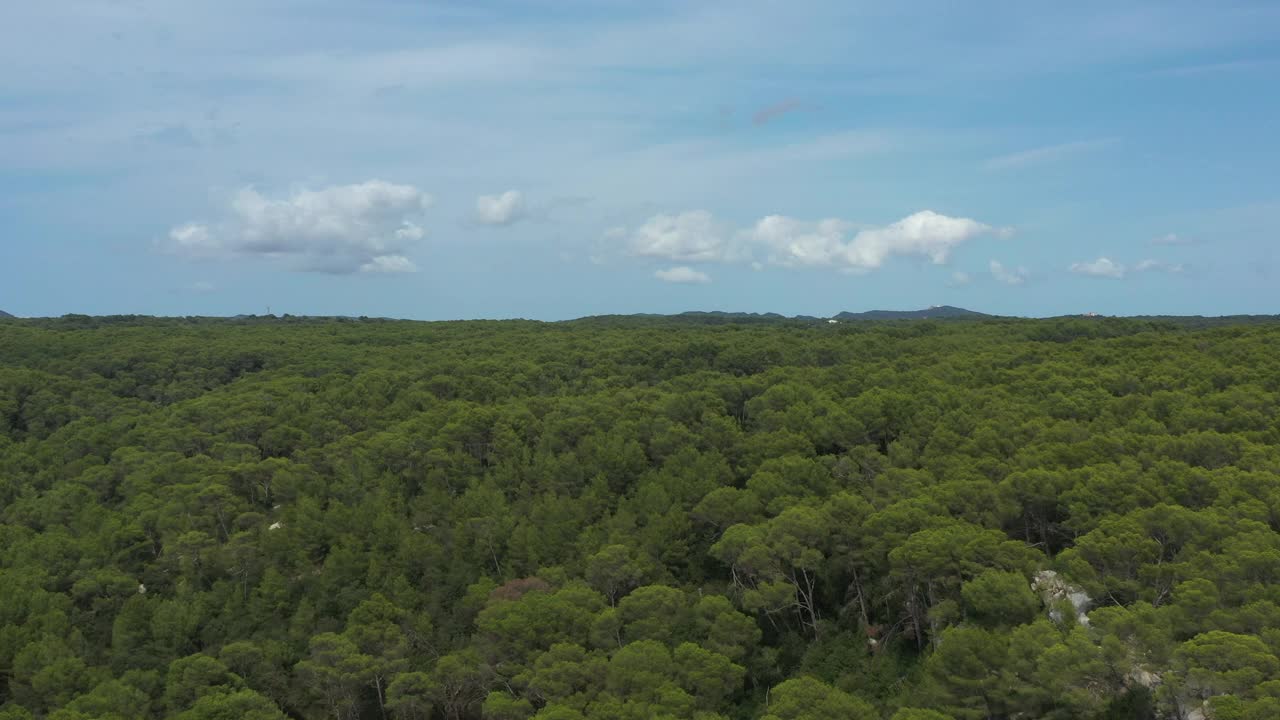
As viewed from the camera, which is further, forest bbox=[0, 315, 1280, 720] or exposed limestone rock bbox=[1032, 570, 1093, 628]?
exposed limestone rock bbox=[1032, 570, 1093, 628]

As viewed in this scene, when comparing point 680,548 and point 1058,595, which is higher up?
point 1058,595

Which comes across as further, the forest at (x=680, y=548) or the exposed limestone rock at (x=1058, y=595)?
the exposed limestone rock at (x=1058, y=595)

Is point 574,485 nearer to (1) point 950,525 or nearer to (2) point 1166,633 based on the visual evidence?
(1) point 950,525

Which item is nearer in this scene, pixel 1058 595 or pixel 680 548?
pixel 1058 595

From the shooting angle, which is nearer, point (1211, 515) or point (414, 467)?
point (1211, 515)

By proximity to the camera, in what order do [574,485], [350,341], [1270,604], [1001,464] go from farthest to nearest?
[350,341]
[574,485]
[1001,464]
[1270,604]

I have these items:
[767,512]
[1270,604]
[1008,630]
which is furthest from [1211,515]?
[767,512]

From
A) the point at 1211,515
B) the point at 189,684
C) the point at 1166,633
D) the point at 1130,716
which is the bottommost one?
the point at 189,684

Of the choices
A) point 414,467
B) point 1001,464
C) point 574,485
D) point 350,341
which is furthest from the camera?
point 350,341
